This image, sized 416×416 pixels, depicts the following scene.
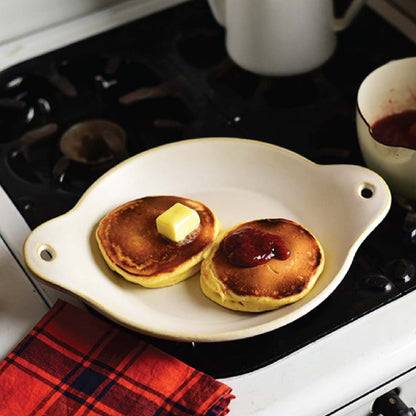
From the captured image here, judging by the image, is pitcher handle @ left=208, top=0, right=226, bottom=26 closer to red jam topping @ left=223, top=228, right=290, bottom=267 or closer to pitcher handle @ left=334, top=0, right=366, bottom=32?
pitcher handle @ left=334, top=0, right=366, bottom=32

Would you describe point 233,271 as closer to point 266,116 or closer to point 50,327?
point 50,327

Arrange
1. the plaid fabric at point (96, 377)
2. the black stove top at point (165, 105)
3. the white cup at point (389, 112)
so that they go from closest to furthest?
the plaid fabric at point (96, 377)
the white cup at point (389, 112)
the black stove top at point (165, 105)

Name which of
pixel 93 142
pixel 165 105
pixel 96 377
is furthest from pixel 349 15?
pixel 96 377

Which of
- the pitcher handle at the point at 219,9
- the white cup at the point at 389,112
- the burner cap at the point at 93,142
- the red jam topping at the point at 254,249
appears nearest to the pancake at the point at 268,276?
the red jam topping at the point at 254,249

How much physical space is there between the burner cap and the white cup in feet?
1.03

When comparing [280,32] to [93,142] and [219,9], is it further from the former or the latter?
[93,142]

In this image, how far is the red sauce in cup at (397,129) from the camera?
76 cm

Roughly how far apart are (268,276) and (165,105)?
0.38 metres

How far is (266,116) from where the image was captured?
89 cm

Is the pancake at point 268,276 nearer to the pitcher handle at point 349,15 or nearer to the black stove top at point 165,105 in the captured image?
the black stove top at point 165,105

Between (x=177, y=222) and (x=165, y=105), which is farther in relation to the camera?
(x=165, y=105)

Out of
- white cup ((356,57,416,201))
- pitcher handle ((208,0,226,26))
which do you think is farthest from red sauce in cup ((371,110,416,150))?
pitcher handle ((208,0,226,26))

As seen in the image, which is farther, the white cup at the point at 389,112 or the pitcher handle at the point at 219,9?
the pitcher handle at the point at 219,9

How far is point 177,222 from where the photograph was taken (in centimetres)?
67
